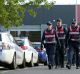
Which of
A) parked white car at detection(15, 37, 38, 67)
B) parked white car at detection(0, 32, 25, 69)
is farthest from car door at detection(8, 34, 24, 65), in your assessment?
parked white car at detection(15, 37, 38, 67)

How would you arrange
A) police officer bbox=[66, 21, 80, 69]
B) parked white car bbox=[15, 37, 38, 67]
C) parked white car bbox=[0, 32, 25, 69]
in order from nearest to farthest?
parked white car bbox=[0, 32, 25, 69], police officer bbox=[66, 21, 80, 69], parked white car bbox=[15, 37, 38, 67]

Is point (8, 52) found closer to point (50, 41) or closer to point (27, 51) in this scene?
point (50, 41)

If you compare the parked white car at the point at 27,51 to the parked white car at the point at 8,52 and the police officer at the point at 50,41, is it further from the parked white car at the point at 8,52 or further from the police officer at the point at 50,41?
the police officer at the point at 50,41

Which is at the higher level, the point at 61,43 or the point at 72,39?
the point at 72,39

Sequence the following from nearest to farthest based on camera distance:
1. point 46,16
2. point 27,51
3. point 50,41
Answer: point 50,41 < point 27,51 < point 46,16

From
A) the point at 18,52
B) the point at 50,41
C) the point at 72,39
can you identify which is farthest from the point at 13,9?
the point at 72,39

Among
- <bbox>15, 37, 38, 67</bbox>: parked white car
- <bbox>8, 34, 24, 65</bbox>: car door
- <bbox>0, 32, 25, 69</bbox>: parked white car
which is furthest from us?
<bbox>15, 37, 38, 67</bbox>: parked white car

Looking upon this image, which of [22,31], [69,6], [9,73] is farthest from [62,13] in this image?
[9,73]

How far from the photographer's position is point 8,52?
1903cm

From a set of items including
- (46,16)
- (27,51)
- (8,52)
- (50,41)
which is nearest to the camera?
(8,52)

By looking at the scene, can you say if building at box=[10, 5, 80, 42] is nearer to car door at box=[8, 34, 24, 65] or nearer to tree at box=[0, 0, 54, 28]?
tree at box=[0, 0, 54, 28]

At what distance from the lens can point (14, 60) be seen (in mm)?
19891

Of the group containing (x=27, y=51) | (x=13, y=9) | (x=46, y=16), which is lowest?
(x=27, y=51)

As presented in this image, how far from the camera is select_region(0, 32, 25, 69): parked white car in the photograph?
18828 millimetres
